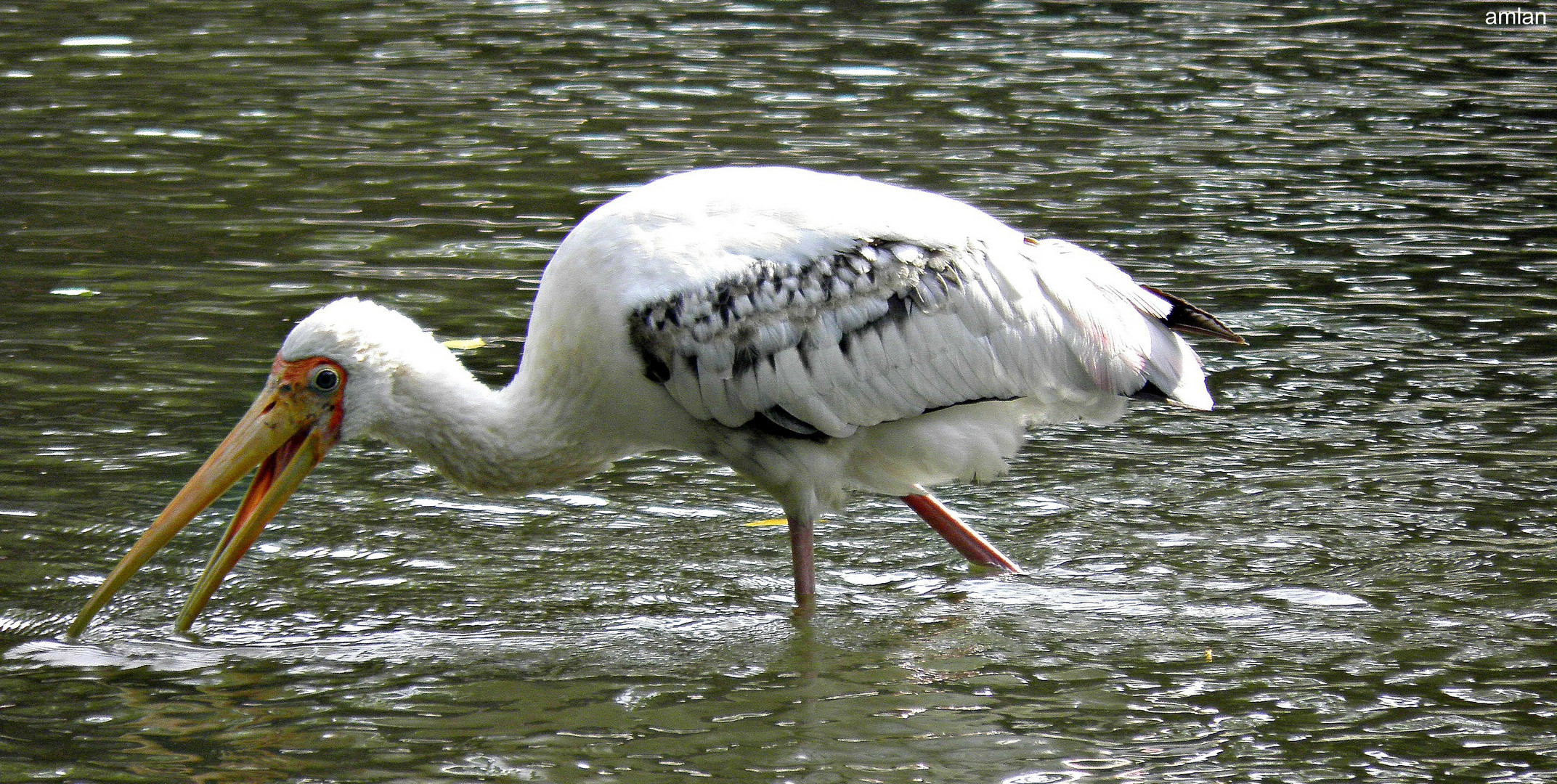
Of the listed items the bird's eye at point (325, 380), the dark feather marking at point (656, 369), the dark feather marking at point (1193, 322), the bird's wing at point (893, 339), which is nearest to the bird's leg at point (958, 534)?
the bird's wing at point (893, 339)

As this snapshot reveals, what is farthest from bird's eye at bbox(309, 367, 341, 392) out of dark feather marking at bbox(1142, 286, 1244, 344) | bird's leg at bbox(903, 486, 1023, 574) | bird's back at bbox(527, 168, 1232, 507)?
dark feather marking at bbox(1142, 286, 1244, 344)

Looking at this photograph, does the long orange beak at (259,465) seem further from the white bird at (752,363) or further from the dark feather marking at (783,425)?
the dark feather marking at (783,425)

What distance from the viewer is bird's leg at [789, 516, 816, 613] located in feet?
21.4

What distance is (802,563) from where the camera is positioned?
21.5ft

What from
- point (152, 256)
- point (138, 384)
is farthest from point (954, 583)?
point (152, 256)

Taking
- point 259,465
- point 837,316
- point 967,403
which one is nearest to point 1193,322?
point 967,403

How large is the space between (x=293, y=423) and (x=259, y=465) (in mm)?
227

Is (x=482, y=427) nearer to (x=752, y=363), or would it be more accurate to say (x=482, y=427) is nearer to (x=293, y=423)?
(x=293, y=423)

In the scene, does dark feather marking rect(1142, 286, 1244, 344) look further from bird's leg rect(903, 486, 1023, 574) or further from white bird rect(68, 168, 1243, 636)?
bird's leg rect(903, 486, 1023, 574)

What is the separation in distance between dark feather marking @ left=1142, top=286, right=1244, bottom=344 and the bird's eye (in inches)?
111

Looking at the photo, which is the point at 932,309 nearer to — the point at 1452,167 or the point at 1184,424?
the point at 1184,424

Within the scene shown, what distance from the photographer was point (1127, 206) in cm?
1149

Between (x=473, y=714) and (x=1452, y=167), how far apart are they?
8.64 metres

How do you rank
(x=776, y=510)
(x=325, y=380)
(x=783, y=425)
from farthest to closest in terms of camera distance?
(x=776, y=510)
(x=783, y=425)
(x=325, y=380)
